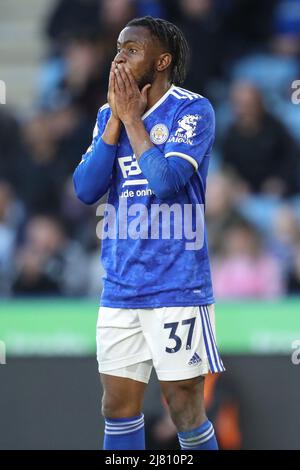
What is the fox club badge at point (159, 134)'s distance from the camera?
378 cm

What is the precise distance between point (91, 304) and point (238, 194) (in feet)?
5.11

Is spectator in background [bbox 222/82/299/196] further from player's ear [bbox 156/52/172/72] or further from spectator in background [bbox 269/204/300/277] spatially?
player's ear [bbox 156/52/172/72]

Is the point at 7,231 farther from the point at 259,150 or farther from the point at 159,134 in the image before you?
the point at 159,134

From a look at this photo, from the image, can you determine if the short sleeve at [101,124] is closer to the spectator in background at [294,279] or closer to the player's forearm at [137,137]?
the player's forearm at [137,137]

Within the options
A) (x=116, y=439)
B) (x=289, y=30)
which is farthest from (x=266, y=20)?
(x=116, y=439)

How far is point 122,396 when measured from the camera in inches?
151

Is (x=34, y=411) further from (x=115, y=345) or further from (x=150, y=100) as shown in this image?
(x=150, y=100)

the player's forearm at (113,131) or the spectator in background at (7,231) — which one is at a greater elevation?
the player's forearm at (113,131)

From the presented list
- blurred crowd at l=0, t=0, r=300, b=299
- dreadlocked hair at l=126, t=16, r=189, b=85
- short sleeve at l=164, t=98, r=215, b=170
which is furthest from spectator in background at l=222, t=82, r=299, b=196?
short sleeve at l=164, t=98, r=215, b=170

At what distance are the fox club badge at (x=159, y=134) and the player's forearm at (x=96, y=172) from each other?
0.15 m

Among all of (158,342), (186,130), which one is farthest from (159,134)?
(158,342)

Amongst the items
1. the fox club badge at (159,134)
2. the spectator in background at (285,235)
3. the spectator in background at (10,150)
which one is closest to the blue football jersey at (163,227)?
the fox club badge at (159,134)

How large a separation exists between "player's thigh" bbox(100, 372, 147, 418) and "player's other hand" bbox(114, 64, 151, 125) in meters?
0.99
